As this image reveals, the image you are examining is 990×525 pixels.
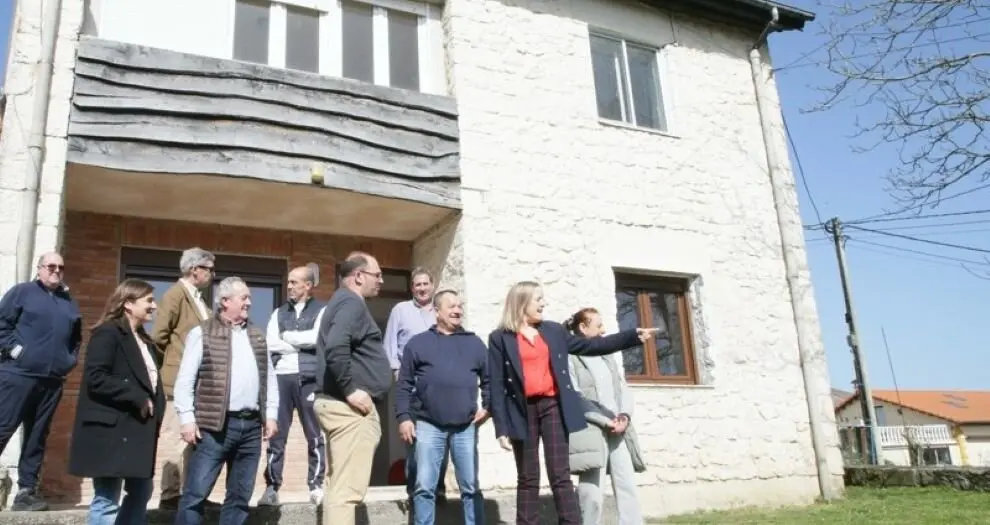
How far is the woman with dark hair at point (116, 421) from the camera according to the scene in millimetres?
3602

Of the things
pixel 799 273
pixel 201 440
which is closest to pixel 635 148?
pixel 799 273

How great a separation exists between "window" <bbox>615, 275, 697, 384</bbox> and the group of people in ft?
9.12

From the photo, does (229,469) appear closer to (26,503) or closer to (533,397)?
(26,503)

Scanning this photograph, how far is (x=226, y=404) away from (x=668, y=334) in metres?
5.33

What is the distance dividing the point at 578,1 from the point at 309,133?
3628 millimetres

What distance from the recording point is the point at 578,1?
8.58m

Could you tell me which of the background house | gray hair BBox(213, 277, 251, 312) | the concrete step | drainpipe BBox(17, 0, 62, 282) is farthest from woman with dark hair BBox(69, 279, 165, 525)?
the background house

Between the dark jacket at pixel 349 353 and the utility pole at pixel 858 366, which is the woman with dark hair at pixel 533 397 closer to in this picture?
the dark jacket at pixel 349 353

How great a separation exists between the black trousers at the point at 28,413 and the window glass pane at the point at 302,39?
12.1 ft

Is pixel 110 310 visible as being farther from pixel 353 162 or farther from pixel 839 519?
pixel 839 519

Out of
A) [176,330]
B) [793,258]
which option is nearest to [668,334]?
[793,258]

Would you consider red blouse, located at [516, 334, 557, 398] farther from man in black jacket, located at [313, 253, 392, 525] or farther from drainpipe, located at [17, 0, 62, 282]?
drainpipe, located at [17, 0, 62, 282]

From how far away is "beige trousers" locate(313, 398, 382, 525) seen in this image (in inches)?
155

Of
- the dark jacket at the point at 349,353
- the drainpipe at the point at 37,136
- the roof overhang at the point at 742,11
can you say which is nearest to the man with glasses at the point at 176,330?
the dark jacket at the point at 349,353
